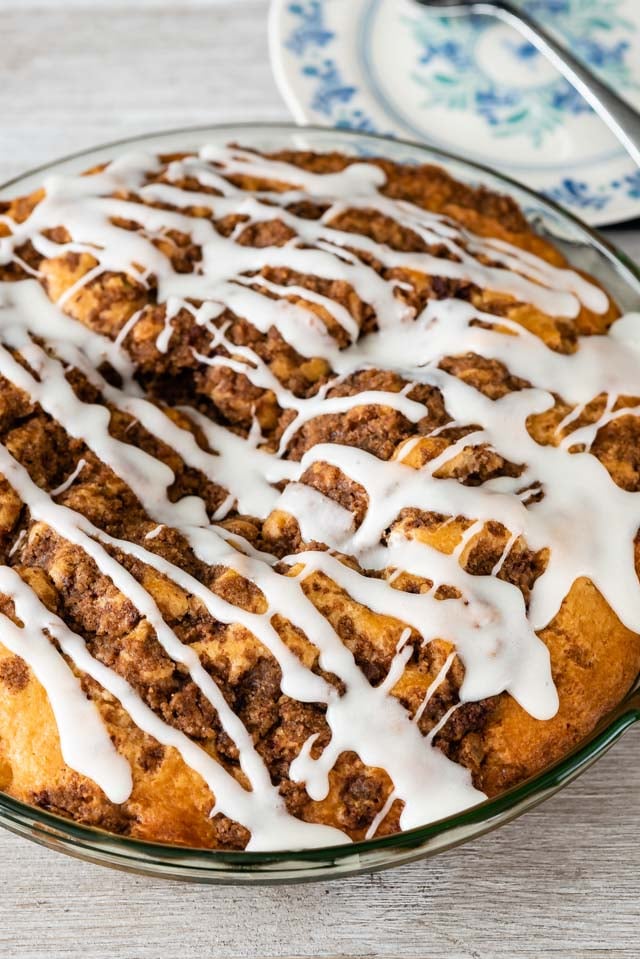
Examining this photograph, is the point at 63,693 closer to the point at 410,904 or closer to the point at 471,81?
the point at 410,904

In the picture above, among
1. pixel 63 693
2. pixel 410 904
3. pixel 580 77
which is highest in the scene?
pixel 580 77

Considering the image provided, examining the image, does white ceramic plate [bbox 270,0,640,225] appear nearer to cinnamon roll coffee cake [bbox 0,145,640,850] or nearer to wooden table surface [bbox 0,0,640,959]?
cinnamon roll coffee cake [bbox 0,145,640,850]

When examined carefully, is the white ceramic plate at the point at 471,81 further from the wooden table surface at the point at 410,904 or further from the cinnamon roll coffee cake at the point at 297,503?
the wooden table surface at the point at 410,904

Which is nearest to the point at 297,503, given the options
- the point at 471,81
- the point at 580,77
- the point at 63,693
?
the point at 63,693

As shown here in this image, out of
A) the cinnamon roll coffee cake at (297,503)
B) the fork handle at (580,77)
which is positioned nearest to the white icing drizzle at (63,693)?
the cinnamon roll coffee cake at (297,503)

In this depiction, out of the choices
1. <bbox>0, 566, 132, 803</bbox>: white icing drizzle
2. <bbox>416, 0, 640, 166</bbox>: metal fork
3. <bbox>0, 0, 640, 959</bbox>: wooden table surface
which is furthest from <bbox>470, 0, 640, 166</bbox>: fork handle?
<bbox>0, 566, 132, 803</bbox>: white icing drizzle
